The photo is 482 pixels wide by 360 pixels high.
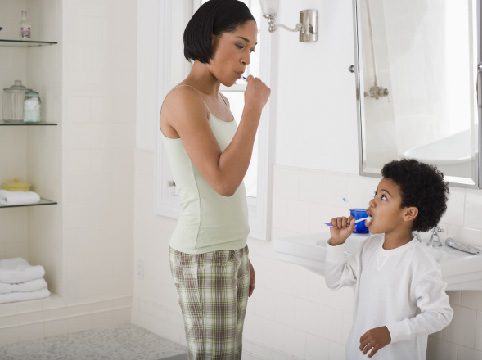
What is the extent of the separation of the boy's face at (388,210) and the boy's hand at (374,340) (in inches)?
11.6

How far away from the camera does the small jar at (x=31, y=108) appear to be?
410 centimetres

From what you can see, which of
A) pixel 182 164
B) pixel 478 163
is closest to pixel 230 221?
pixel 182 164

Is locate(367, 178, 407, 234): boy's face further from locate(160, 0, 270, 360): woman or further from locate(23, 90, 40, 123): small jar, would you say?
locate(23, 90, 40, 123): small jar

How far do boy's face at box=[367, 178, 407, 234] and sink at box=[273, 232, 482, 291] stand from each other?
0.46ft

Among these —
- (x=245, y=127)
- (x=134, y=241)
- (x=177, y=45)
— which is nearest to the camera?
(x=245, y=127)

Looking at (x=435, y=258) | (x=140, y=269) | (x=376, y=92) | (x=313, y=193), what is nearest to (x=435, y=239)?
(x=435, y=258)

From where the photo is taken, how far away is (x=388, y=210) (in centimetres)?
220

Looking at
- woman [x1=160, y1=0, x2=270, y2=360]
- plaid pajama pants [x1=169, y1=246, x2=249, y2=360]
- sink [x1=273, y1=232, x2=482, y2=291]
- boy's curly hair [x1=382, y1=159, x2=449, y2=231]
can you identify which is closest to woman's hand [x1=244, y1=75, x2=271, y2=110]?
woman [x1=160, y1=0, x2=270, y2=360]

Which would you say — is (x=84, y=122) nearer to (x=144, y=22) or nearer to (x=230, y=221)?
(x=144, y=22)

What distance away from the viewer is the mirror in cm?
253

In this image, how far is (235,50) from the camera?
6.59 feet

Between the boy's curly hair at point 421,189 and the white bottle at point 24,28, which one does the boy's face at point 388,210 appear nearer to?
the boy's curly hair at point 421,189

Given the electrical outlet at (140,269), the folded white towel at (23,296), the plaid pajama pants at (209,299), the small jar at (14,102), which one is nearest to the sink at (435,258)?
the plaid pajama pants at (209,299)

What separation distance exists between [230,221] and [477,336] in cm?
110
